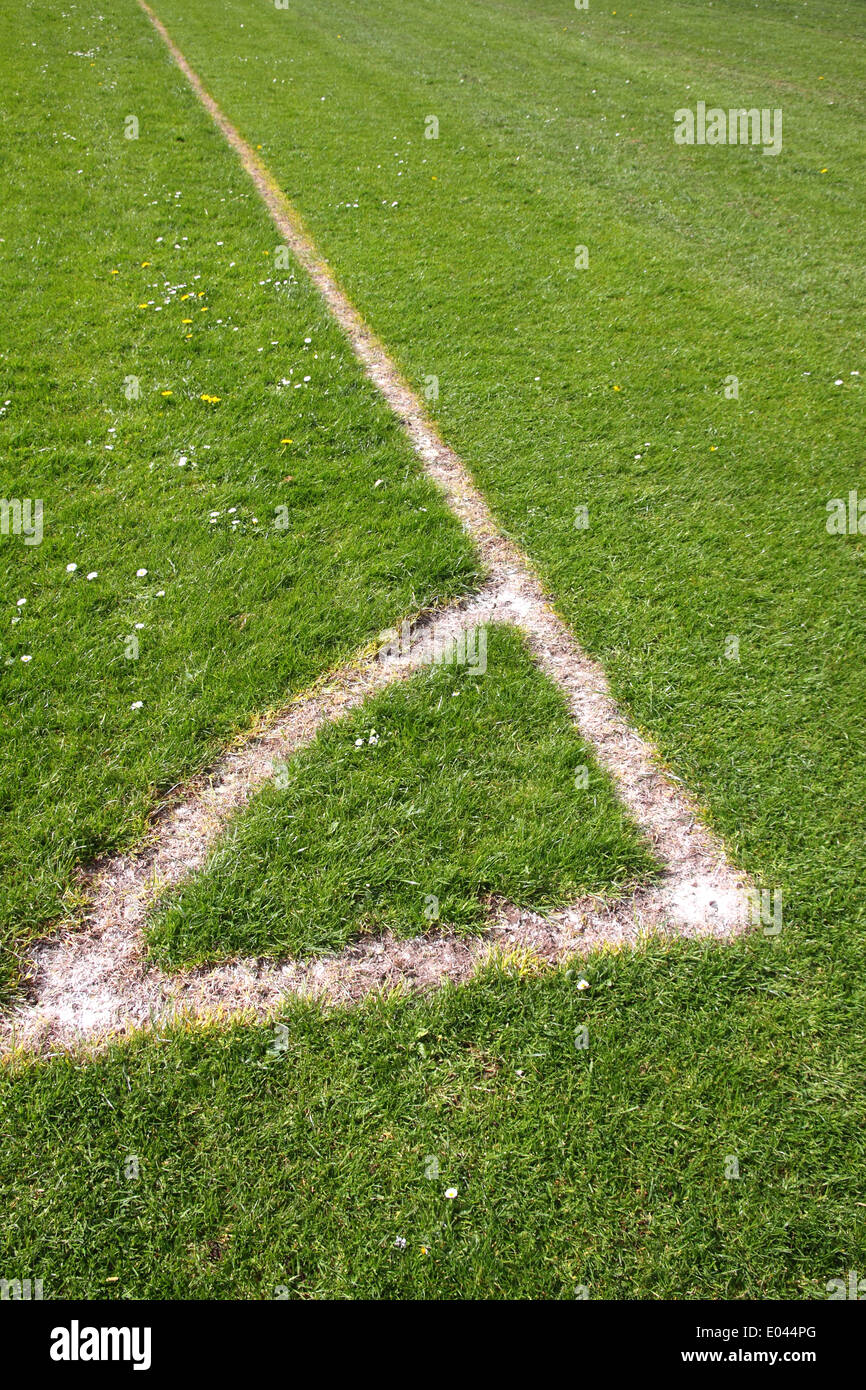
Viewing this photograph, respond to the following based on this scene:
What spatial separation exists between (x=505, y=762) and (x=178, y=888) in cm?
155

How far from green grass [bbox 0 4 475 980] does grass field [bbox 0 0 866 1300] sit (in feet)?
0.09

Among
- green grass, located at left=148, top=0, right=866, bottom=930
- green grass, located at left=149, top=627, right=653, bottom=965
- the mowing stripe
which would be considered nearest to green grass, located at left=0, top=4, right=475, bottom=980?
the mowing stripe

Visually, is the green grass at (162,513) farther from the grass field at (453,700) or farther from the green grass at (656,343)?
the green grass at (656,343)

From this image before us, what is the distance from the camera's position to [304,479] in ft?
17.2

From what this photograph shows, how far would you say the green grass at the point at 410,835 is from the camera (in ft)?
9.95

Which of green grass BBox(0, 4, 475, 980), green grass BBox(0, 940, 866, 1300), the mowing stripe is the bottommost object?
green grass BBox(0, 940, 866, 1300)

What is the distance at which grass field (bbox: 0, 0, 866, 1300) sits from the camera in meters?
2.37

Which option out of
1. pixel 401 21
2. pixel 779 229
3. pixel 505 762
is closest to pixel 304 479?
pixel 505 762

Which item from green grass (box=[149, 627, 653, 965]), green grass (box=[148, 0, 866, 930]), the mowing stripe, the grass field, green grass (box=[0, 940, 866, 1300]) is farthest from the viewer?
green grass (box=[148, 0, 866, 930])

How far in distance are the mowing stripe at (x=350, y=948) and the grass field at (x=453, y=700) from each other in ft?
0.35

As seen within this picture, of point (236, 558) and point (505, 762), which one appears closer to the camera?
point (505, 762)

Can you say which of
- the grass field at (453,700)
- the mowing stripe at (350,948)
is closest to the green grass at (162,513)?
the grass field at (453,700)

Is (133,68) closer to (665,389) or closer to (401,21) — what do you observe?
(401,21)

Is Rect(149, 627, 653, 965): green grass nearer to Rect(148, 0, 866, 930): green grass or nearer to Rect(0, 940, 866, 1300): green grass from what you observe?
Rect(0, 940, 866, 1300): green grass
